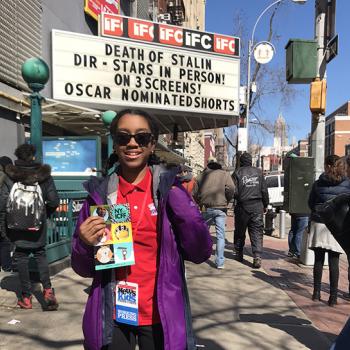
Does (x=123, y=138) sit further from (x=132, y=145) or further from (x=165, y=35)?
(x=165, y=35)

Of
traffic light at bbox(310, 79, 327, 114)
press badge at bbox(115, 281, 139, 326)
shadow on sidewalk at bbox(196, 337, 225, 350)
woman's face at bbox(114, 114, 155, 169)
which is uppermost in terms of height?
traffic light at bbox(310, 79, 327, 114)

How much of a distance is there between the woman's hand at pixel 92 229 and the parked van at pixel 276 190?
2140 cm

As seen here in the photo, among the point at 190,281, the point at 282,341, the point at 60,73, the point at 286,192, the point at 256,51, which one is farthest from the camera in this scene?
the point at 256,51

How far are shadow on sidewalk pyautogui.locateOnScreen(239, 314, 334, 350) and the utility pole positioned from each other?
355 centimetres

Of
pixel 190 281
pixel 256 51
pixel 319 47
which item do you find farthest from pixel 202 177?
pixel 256 51

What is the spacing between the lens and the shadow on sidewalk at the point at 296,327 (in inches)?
159

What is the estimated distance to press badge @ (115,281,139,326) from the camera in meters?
2.08

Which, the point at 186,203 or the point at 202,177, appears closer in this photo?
the point at 186,203

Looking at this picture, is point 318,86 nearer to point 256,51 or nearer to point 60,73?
point 60,73

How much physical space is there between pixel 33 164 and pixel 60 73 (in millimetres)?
5250

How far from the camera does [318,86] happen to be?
6875 mm

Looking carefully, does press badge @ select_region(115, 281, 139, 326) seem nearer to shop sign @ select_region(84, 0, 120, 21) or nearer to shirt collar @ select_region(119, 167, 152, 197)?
shirt collar @ select_region(119, 167, 152, 197)

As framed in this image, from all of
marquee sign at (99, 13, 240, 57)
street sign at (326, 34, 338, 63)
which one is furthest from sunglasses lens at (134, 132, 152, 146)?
marquee sign at (99, 13, 240, 57)

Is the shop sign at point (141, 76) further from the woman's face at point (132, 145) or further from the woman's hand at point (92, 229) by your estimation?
the woman's hand at point (92, 229)
